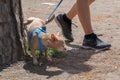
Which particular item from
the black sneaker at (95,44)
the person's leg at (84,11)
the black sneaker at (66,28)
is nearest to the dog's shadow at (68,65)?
the black sneaker at (95,44)

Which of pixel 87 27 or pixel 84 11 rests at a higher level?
pixel 84 11

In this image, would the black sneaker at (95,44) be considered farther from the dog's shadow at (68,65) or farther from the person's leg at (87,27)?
the dog's shadow at (68,65)

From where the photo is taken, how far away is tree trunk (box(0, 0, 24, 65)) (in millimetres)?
4785

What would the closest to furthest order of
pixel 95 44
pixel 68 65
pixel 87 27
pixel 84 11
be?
pixel 68 65, pixel 84 11, pixel 87 27, pixel 95 44

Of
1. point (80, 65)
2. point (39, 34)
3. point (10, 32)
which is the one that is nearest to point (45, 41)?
point (39, 34)

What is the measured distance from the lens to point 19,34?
16.2 ft

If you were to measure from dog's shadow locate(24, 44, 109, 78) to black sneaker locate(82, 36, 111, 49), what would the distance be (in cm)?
19

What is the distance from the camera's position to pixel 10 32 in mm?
4848

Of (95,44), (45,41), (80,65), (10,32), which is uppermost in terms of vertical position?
(10,32)

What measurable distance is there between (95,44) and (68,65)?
78 centimetres

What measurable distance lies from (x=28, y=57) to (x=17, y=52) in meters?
0.20

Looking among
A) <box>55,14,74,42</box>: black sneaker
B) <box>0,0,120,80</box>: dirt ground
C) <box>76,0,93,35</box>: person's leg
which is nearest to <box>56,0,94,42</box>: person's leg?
<box>55,14,74,42</box>: black sneaker

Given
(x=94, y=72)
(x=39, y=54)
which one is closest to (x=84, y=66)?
(x=94, y=72)

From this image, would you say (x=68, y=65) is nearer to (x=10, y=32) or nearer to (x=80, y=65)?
(x=80, y=65)
